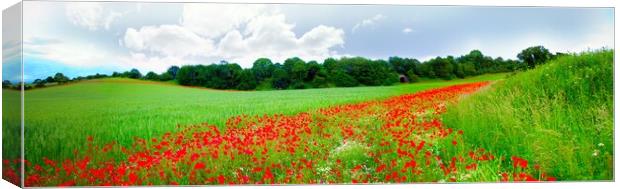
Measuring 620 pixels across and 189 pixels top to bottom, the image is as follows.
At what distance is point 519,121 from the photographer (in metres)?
10.5

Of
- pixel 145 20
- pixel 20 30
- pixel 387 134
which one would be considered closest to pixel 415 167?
→ pixel 387 134

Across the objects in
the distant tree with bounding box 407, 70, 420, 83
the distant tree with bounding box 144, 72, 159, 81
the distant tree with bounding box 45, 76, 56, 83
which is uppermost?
the distant tree with bounding box 407, 70, 420, 83

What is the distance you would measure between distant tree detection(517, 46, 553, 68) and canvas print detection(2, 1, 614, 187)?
21 mm

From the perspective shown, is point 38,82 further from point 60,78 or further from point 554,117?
point 554,117

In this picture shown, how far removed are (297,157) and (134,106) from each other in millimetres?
2374

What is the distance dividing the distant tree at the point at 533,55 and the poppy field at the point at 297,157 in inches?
59.0

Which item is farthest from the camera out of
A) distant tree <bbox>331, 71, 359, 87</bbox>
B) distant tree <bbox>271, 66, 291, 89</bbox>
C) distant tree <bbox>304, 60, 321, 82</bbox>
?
distant tree <bbox>331, 71, 359, 87</bbox>

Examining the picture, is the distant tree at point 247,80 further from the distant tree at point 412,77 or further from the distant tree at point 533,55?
the distant tree at point 533,55

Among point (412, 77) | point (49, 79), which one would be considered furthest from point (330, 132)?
point (49, 79)

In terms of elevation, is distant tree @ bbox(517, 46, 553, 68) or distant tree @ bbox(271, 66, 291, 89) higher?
distant tree @ bbox(517, 46, 553, 68)

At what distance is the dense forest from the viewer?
10.6 metres

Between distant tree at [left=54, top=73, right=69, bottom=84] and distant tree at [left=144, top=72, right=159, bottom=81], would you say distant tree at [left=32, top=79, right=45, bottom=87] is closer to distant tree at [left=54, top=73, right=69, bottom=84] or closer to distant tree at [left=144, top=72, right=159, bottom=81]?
distant tree at [left=54, top=73, right=69, bottom=84]

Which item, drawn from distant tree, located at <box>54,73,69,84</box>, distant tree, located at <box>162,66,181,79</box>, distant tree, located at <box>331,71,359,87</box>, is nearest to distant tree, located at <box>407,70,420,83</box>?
distant tree, located at <box>331,71,359,87</box>

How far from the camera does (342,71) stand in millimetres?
10844
